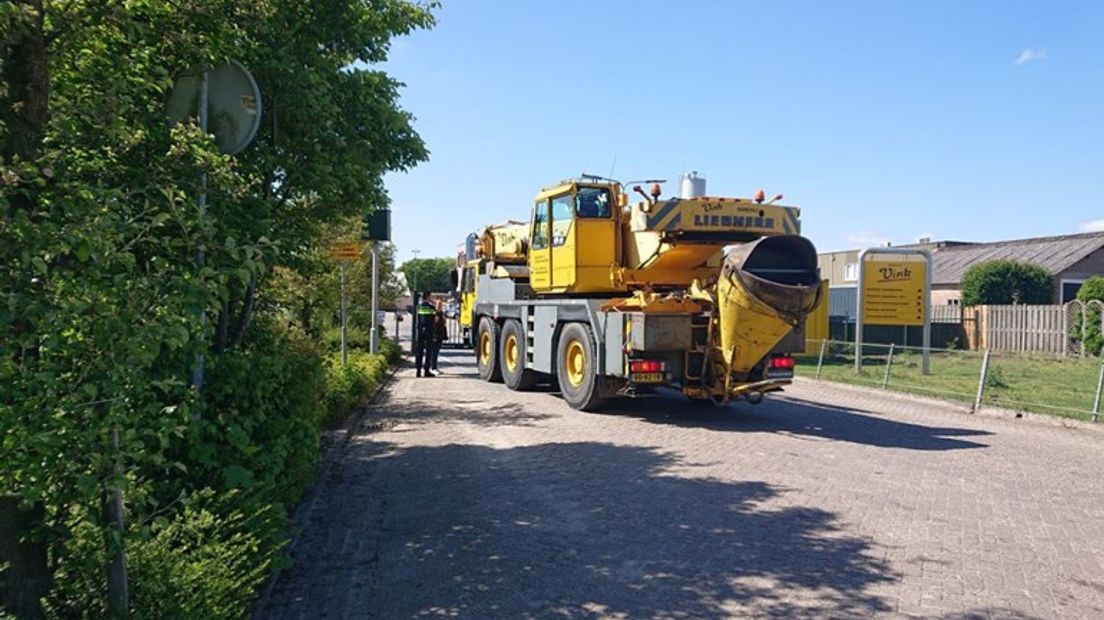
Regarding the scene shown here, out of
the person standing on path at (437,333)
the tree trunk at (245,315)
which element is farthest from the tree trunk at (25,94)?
the person standing on path at (437,333)

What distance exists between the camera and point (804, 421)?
11570mm

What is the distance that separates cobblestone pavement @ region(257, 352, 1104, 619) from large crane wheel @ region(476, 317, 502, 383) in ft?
18.0

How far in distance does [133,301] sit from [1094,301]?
99.7 feet

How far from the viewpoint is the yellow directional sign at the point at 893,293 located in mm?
20625

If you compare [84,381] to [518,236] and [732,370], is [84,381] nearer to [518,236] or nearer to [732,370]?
[732,370]

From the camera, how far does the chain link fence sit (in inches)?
524

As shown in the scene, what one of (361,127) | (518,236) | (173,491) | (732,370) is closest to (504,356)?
(518,236)

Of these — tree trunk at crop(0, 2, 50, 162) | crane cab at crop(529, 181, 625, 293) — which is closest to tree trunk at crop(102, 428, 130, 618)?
tree trunk at crop(0, 2, 50, 162)

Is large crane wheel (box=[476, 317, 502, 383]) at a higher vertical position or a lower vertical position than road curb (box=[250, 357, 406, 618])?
higher

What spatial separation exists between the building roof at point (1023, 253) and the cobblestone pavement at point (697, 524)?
33.7 m

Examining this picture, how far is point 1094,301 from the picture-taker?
86.8 feet

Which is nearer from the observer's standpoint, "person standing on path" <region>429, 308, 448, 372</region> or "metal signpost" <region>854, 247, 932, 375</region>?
"person standing on path" <region>429, 308, 448, 372</region>

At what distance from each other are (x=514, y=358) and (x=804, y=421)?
5921 mm

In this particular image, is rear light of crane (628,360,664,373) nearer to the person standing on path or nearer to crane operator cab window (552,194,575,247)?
crane operator cab window (552,194,575,247)
